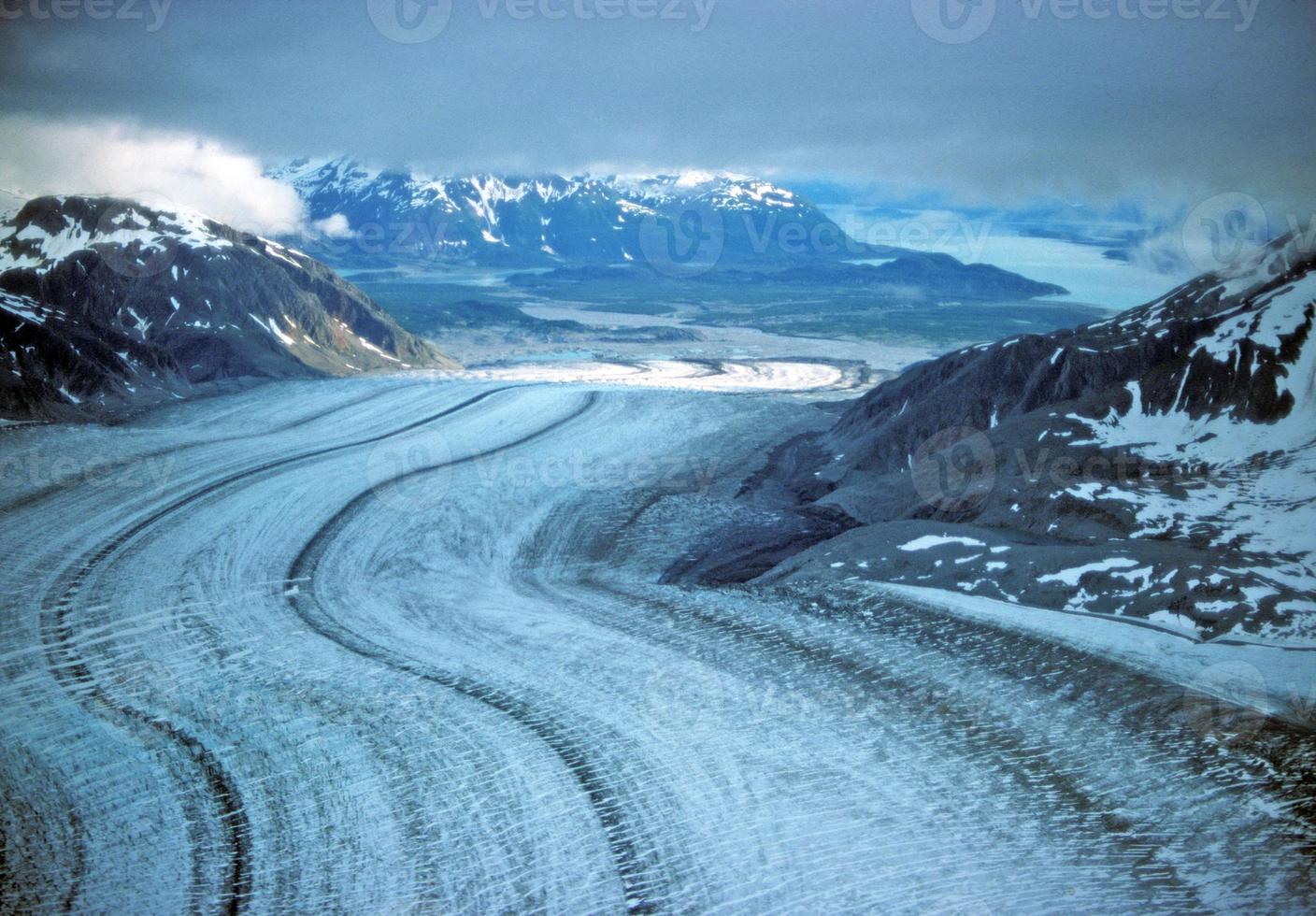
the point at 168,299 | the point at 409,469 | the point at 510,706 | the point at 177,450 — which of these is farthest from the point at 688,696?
the point at 168,299

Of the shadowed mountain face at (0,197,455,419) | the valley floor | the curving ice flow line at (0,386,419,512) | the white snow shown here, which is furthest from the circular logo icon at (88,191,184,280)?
the white snow

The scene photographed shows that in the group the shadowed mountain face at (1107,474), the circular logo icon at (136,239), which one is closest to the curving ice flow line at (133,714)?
the shadowed mountain face at (1107,474)

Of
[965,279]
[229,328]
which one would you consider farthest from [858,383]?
[965,279]

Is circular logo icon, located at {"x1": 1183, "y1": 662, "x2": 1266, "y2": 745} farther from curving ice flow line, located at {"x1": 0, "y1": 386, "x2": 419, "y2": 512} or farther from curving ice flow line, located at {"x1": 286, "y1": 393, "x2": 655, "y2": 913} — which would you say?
curving ice flow line, located at {"x1": 0, "y1": 386, "x2": 419, "y2": 512}

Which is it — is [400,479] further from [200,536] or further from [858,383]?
[858,383]

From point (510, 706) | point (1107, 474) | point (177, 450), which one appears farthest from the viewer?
point (177, 450)

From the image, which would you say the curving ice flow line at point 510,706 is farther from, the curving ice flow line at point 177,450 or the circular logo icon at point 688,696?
the curving ice flow line at point 177,450

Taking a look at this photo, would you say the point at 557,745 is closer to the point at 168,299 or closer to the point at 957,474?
the point at 957,474
